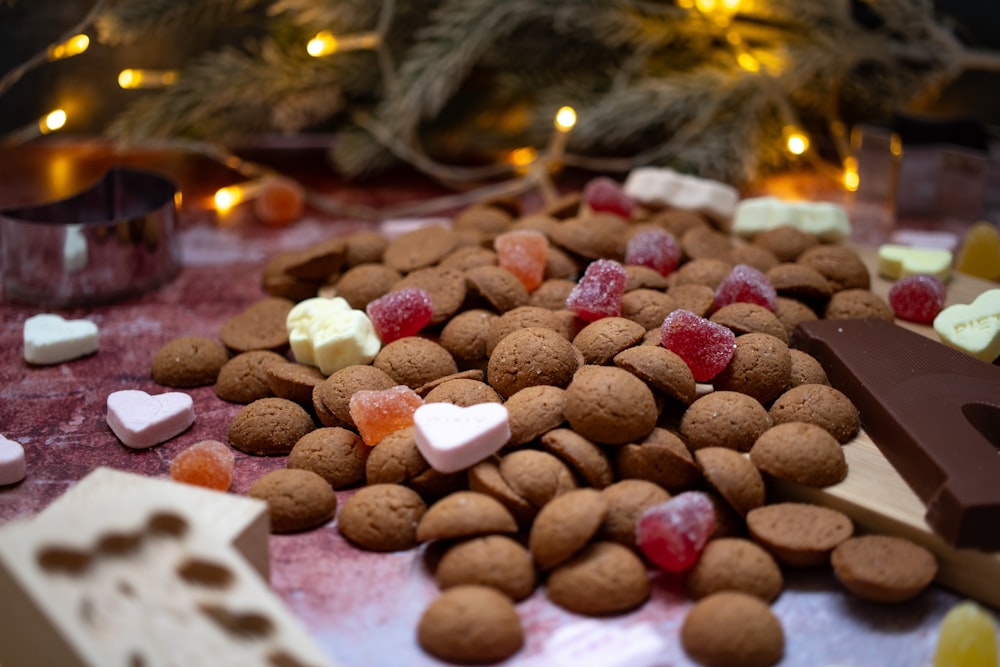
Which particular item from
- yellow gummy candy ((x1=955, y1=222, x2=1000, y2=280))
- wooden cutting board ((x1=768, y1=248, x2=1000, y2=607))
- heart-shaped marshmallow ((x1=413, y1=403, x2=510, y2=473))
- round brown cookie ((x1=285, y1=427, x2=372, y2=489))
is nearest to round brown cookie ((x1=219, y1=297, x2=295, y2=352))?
round brown cookie ((x1=285, y1=427, x2=372, y2=489))

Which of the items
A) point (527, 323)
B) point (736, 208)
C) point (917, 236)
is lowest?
point (917, 236)

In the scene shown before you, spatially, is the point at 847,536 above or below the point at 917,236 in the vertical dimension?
above

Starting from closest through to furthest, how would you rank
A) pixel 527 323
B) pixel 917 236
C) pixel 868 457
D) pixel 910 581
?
pixel 910 581, pixel 868 457, pixel 527 323, pixel 917 236

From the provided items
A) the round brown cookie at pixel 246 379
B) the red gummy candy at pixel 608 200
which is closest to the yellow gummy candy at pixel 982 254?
the red gummy candy at pixel 608 200

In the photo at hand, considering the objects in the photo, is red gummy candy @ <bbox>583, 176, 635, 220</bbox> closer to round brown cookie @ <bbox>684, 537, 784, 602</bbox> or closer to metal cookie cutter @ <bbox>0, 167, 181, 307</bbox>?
metal cookie cutter @ <bbox>0, 167, 181, 307</bbox>

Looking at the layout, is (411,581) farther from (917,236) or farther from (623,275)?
(917,236)

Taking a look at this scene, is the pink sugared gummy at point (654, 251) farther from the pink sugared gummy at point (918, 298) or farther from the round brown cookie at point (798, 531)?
the round brown cookie at point (798, 531)

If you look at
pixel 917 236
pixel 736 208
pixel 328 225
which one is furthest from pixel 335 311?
pixel 917 236
